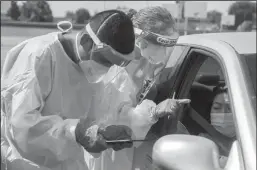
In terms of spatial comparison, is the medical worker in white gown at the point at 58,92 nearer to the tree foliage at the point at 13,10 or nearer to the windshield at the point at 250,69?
the windshield at the point at 250,69


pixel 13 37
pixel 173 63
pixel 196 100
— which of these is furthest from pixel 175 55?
pixel 13 37

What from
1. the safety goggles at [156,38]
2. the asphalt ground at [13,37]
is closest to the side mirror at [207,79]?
the safety goggles at [156,38]

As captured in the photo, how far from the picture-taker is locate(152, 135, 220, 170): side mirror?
58.1 inches

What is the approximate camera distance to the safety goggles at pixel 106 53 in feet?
6.57

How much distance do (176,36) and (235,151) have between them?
105 cm

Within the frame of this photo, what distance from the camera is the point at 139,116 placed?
2.35 meters

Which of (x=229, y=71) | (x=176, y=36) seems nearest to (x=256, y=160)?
(x=229, y=71)

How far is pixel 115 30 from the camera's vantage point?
2008 mm

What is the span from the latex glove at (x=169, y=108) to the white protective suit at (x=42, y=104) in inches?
14.4

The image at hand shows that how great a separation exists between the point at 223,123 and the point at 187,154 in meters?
0.62

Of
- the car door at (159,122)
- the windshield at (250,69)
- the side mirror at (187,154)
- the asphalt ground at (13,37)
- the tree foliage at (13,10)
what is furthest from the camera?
the asphalt ground at (13,37)

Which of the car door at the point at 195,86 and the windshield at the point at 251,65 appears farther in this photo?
the car door at the point at 195,86

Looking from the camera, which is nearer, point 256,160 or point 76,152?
point 256,160

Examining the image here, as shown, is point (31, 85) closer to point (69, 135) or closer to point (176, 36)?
point (69, 135)
